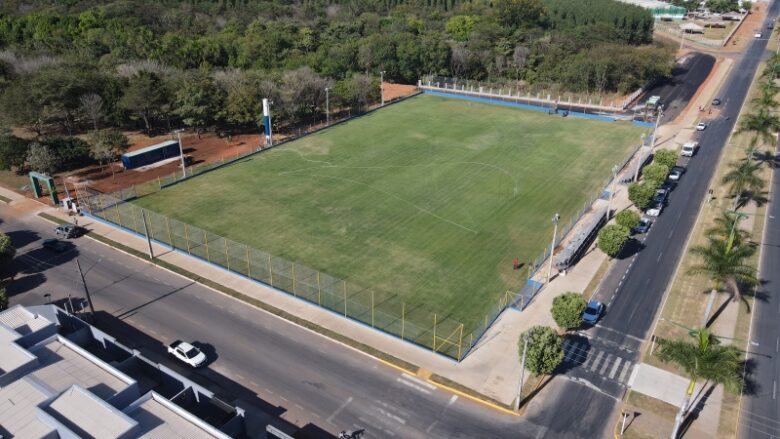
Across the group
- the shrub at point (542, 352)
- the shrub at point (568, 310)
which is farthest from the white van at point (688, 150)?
the shrub at point (542, 352)

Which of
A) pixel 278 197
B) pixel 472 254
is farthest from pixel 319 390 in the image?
pixel 278 197

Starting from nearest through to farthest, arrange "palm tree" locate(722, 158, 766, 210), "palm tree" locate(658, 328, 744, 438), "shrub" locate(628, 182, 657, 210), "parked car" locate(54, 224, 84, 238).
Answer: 1. "palm tree" locate(658, 328, 744, 438)
2. "parked car" locate(54, 224, 84, 238)
3. "shrub" locate(628, 182, 657, 210)
4. "palm tree" locate(722, 158, 766, 210)

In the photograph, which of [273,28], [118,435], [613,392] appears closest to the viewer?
[118,435]

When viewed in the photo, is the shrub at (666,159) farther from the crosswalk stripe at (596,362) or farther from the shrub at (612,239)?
the crosswalk stripe at (596,362)

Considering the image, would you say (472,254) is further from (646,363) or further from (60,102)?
(60,102)

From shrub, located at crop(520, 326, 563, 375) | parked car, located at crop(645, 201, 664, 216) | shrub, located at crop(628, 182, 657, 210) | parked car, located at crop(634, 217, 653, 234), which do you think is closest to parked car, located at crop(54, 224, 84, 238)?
shrub, located at crop(520, 326, 563, 375)

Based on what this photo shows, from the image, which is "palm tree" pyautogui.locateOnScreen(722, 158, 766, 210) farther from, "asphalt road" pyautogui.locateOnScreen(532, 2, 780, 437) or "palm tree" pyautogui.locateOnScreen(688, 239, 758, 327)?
"palm tree" pyautogui.locateOnScreen(688, 239, 758, 327)
